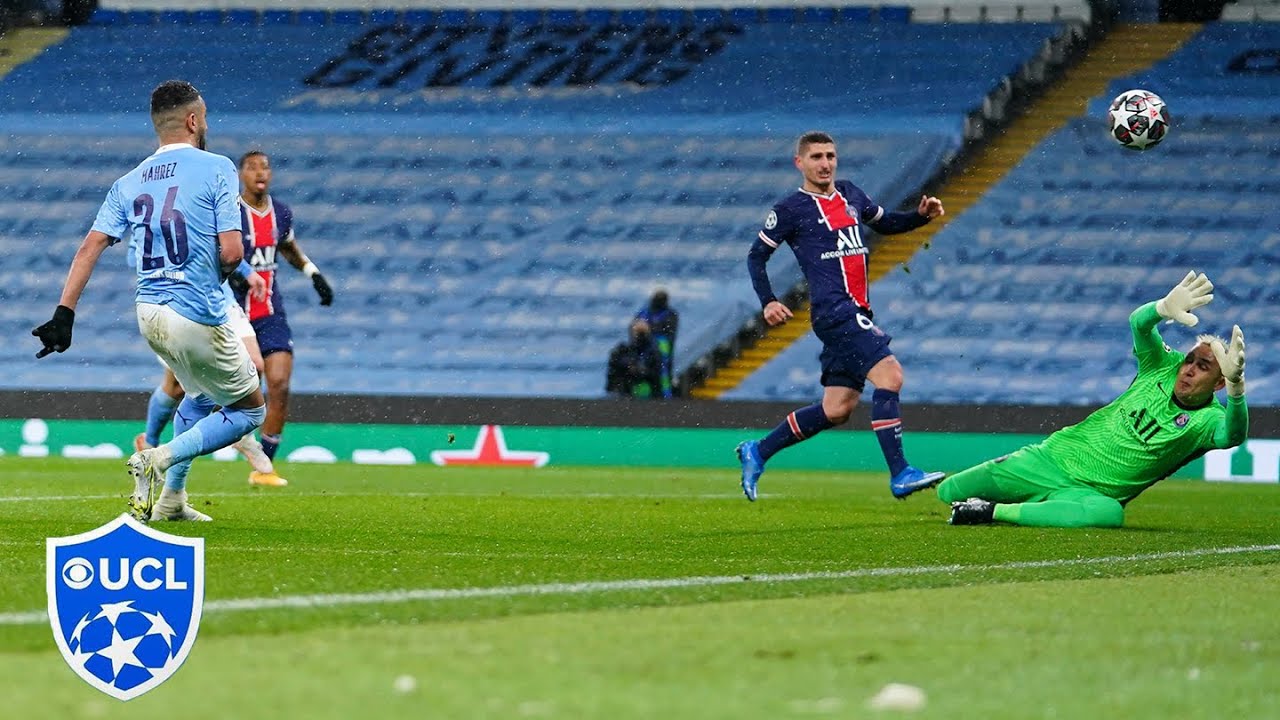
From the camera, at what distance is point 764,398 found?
→ 66.1 feet

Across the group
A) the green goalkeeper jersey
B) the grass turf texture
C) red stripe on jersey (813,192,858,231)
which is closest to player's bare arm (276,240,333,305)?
the grass turf texture

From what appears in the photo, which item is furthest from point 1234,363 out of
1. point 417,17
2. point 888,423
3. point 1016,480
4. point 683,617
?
point 417,17

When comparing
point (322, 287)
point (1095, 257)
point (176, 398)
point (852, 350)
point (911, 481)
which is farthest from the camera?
point (1095, 257)

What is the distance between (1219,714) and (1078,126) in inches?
782

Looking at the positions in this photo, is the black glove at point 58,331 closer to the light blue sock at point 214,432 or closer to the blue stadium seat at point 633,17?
the light blue sock at point 214,432

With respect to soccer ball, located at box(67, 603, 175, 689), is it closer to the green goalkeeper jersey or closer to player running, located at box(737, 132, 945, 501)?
the green goalkeeper jersey

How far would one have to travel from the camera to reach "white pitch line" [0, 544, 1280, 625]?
4.73 meters

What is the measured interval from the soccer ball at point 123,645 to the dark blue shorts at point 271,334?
28.1 ft

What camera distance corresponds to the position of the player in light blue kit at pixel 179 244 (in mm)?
7352

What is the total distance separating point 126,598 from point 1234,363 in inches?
197

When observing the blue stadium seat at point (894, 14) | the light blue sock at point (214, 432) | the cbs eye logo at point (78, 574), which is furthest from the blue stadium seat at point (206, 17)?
the cbs eye logo at point (78, 574)

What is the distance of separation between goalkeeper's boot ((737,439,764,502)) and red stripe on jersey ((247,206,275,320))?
333 centimetres

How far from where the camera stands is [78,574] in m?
3.71

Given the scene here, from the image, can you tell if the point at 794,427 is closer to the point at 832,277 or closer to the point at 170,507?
the point at 832,277
